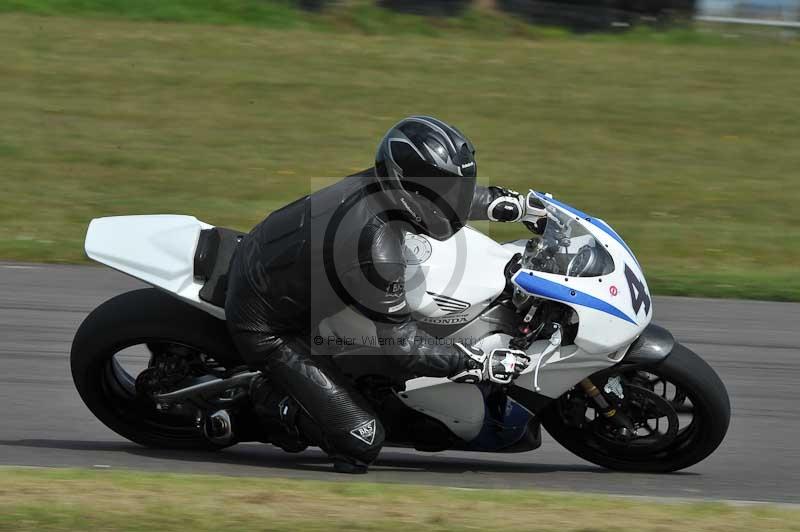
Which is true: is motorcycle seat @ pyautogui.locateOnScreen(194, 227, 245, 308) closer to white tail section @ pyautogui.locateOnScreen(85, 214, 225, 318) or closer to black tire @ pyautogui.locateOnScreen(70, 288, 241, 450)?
white tail section @ pyautogui.locateOnScreen(85, 214, 225, 318)

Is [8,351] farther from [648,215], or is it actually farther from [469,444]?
[648,215]

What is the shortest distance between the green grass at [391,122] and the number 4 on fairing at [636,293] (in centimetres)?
343

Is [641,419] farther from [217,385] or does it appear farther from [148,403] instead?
[148,403]

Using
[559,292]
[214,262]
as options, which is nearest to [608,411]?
[559,292]

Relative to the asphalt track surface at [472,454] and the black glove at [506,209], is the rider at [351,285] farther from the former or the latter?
the asphalt track surface at [472,454]

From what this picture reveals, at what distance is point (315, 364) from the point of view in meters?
5.20

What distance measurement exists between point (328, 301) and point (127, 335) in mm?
934

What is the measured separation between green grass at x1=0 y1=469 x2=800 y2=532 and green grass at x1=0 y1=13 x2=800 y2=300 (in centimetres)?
410

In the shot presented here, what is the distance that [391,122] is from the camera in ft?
45.8

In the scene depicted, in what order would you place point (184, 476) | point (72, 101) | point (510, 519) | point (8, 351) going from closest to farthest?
1. point (510, 519)
2. point (184, 476)
3. point (8, 351)
4. point (72, 101)

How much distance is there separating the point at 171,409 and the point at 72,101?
31.4 ft

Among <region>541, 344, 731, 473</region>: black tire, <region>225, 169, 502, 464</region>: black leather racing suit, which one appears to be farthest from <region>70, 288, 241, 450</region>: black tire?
<region>541, 344, 731, 473</region>: black tire

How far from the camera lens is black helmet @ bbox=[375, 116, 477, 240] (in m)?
4.86

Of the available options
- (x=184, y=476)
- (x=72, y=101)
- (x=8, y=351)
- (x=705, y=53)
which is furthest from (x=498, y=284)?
(x=705, y=53)
